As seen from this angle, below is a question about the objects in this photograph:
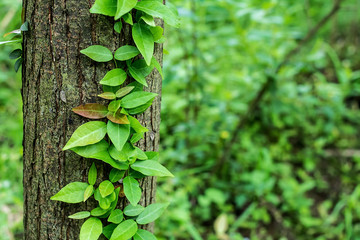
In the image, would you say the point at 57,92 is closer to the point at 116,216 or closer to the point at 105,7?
the point at 105,7

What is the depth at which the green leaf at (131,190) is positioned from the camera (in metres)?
0.78

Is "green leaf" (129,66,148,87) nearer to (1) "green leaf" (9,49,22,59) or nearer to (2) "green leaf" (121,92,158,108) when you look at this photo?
(2) "green leaf" (121,92,158,108)

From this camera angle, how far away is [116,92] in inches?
29.7

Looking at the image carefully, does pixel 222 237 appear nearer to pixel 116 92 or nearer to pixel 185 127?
pixel 185 127

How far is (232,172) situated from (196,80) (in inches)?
31.0

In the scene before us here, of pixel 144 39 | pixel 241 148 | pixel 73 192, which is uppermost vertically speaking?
pixel 144 39

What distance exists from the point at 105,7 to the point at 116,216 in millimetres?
539

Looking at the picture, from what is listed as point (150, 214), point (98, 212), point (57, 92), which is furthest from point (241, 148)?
point (57, 92)

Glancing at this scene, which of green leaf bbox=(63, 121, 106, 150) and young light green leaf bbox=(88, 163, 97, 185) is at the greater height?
green leaf bbox=(63, 121, 106, 150)

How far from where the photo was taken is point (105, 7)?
686mm

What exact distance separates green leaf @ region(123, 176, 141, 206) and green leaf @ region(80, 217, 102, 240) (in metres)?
0.12

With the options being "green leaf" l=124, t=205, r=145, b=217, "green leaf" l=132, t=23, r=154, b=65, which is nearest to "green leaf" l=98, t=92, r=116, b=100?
"green leaf" l=132, t=23, r=154, b=65

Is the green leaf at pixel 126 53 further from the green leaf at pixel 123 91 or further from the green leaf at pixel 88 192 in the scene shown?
the green leaf at pixel 88 192

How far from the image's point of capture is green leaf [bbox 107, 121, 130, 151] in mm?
731
